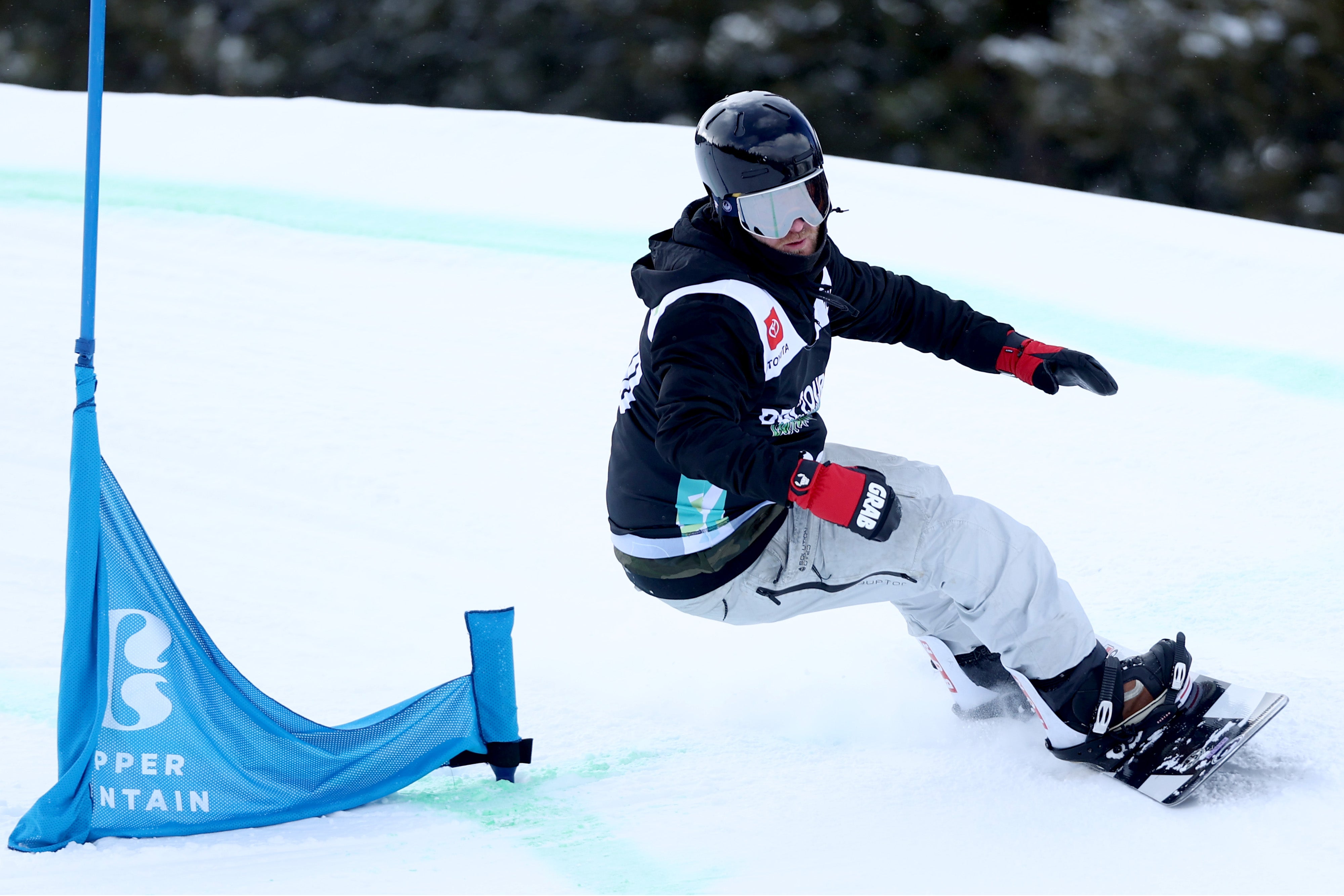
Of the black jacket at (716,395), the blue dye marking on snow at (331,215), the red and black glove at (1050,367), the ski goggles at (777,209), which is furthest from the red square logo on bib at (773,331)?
the blue dye marking on snow at (331,215)

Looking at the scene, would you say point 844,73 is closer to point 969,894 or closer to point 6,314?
point 6,314

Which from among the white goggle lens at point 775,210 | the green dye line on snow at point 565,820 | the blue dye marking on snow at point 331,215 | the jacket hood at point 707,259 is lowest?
the green dye line on snow at point 565,820

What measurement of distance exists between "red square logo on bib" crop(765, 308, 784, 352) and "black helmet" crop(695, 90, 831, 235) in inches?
7.6

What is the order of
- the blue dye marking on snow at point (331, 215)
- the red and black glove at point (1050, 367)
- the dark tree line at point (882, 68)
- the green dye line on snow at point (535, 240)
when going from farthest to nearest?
the dark tree line at point (882, 68) → the blue dye marking on snow at point (331, 215) → the green dye line on snow at point (535, 240) → the red and black glove at point (1050, 367)

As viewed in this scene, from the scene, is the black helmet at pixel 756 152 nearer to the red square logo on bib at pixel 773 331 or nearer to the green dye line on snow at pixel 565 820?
the red square logo on bib at pixel 773 331

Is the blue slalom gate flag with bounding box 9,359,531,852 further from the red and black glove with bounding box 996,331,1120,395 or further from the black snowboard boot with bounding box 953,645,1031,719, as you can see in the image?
the red and black glove with bounding box 996,331,1120,395

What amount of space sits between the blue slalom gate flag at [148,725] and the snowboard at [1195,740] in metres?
1.27

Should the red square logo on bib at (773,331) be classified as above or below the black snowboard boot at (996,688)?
above

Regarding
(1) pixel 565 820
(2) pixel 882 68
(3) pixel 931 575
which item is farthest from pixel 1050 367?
(2) pixel 882 68

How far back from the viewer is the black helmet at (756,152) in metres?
2.22

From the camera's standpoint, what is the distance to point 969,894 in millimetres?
2025

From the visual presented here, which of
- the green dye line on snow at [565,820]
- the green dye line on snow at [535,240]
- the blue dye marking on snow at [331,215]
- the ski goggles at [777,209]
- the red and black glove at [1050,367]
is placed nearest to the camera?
the green dye line on snow at [565,820]

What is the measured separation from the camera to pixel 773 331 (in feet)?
7.14

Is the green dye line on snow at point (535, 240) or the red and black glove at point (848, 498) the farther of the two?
the green dye line on snow at point (535, 240)
